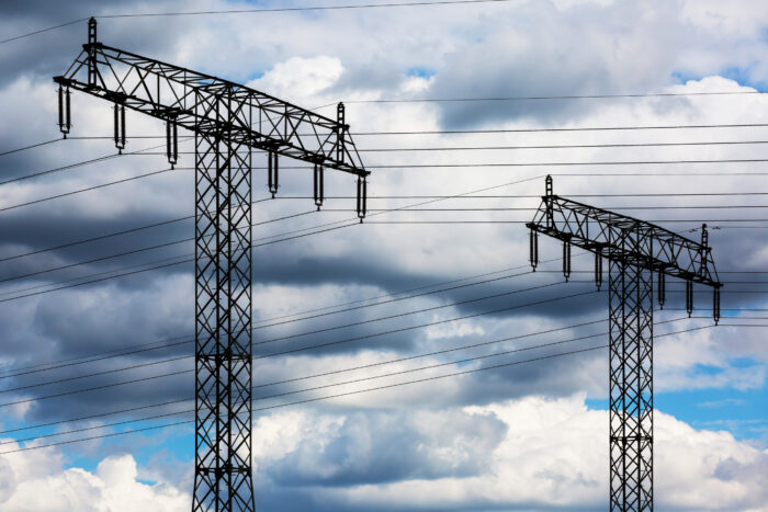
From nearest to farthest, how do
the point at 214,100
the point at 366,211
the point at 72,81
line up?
the point at 72,81, the point at 214,100, the point at 366,211

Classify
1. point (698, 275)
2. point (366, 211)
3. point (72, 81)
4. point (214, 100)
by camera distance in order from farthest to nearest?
point (698, 275) < point (366, 211) < point (214, 100) < point (72, 81)

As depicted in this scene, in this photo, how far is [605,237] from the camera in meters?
77.1

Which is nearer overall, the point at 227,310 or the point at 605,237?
the point at 227,310

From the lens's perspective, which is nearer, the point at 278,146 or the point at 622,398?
the point at 278,146

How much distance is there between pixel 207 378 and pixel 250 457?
3248 millimetres

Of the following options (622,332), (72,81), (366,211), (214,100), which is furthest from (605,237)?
(72,81)

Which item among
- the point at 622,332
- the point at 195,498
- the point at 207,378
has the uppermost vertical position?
the point at 622,332

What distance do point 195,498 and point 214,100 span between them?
14.7 meters

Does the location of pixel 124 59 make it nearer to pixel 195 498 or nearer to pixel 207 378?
pixel 207 378

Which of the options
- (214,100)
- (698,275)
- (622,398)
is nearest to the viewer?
(214,100)

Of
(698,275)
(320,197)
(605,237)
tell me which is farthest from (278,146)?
(698,275)

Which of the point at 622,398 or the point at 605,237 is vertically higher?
the point at 605,237

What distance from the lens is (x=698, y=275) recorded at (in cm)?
→ 8412

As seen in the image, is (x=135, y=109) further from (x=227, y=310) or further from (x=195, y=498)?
(x=195, y=498)
